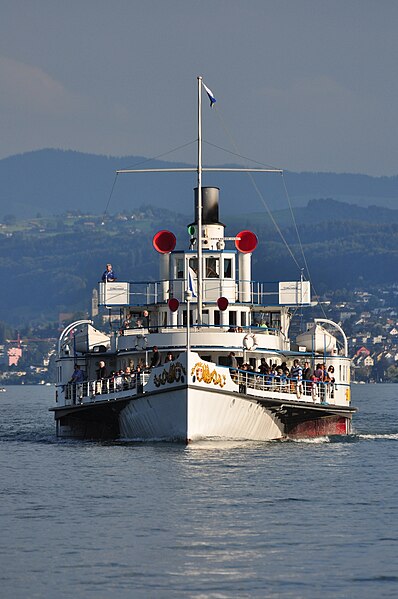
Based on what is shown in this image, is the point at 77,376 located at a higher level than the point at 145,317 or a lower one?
lower

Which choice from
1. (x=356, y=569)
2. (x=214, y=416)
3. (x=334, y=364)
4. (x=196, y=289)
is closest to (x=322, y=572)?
(x=356, y=569)

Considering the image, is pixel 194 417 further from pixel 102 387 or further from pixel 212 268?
pixel 212 268

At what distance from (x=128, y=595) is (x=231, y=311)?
33441 mm

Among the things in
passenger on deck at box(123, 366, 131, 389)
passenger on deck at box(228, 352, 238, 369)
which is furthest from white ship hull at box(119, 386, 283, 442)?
passenger on deck at box(228, 352, 238, 369)

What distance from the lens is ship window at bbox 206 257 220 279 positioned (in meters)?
62.8

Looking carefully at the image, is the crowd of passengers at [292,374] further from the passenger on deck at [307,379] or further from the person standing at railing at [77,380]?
the person standing at railing at [77,380]

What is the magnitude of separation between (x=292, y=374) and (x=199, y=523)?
23.2 m

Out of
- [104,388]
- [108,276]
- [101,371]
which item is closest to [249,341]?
[104,388]

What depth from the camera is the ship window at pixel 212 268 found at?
6275 cm

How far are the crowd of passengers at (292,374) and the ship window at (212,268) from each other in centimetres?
456

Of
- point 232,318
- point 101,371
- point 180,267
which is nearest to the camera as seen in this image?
point 101,371

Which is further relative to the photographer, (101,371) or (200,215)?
(101,371)

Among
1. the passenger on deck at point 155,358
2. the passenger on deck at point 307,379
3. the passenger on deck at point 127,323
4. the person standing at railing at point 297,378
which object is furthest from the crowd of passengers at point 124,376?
the passenger on deck at point 307,379

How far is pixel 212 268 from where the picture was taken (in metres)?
62.9
